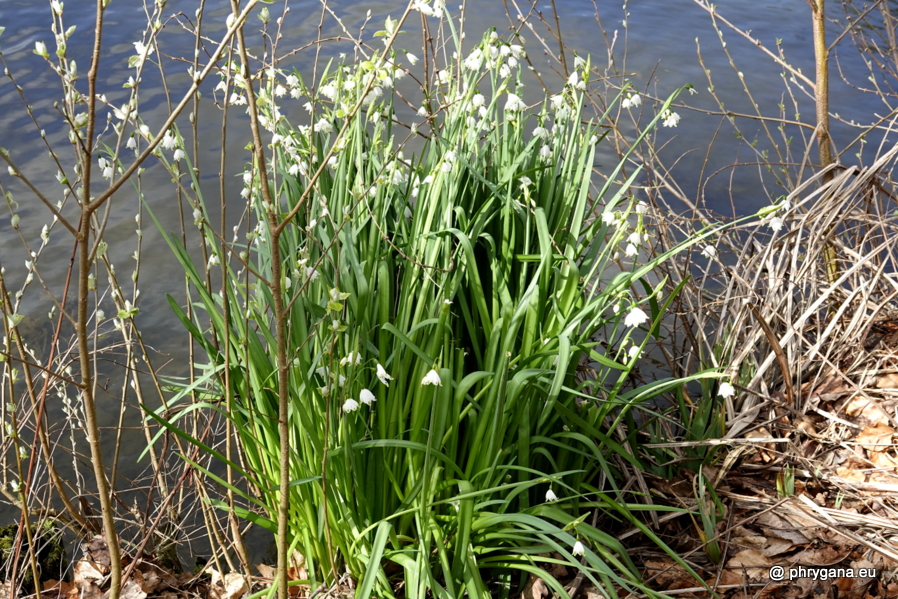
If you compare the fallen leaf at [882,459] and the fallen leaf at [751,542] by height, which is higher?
the fallen leaf at [882,459]

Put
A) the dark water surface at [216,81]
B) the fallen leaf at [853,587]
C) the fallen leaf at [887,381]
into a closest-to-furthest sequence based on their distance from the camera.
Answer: the fallen leaf at [853,587]
the fallen leaf at [887,381]
the dark water surface at [216,81]

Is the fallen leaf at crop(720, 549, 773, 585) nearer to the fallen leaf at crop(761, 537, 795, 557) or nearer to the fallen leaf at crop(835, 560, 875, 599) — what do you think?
the fallen leaf at crop(761, 537, 795, 557)

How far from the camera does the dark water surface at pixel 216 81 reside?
13.2ft

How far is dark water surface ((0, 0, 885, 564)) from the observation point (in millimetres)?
4027

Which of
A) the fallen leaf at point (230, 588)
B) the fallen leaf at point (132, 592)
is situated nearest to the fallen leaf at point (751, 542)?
the fallen leaf at point (230, 588)

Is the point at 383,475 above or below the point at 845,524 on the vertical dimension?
above

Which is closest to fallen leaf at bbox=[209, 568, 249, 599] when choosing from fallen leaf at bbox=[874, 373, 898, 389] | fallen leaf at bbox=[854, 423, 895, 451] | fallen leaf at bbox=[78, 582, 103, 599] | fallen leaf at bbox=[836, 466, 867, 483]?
fallen leaf at bbox=[78, 582, 103, 599]

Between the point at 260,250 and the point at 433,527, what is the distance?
0.99 metres

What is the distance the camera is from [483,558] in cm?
194

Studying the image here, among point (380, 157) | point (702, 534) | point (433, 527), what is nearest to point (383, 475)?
point (433, 527)

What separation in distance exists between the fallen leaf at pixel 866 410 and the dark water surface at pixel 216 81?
5.86 feet

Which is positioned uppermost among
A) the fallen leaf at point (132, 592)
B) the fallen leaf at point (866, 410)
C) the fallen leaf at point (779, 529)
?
the fallen leaf at point (866, 410)

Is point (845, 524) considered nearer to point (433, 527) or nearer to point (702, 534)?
point (702, 534)

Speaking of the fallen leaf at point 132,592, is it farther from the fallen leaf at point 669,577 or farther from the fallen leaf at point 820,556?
the fallen leaf at point 820,556
